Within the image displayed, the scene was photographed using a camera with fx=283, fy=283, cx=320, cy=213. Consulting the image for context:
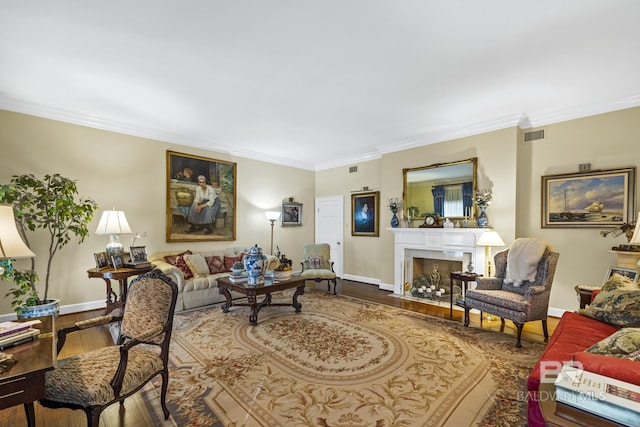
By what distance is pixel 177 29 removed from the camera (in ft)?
8.06

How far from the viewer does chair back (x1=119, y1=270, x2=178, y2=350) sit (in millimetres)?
2045

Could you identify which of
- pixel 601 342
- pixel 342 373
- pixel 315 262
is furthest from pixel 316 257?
pixel 601 342

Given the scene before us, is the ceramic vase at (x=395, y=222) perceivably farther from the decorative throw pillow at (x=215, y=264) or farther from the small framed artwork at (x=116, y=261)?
the small framed artwork at (x=116, y=261)

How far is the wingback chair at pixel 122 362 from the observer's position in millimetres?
1549

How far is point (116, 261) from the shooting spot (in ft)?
12.6

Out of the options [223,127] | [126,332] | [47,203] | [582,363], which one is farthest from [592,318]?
[47,203]

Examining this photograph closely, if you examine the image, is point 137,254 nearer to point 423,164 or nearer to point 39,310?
point 39,310

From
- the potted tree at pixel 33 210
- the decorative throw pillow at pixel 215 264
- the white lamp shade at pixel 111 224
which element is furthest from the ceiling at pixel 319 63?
the decorative throw pillow at pixel 215 264

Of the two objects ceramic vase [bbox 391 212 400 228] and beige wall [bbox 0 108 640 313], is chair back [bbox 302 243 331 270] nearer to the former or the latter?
ceramic vase [bbox 391 212 400 228]

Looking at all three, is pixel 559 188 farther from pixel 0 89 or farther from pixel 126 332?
pixel 0 89

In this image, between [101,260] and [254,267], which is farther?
[254,267]

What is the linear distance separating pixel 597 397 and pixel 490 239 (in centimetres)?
353

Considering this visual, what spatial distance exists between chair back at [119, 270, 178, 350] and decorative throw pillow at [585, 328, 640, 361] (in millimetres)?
2612

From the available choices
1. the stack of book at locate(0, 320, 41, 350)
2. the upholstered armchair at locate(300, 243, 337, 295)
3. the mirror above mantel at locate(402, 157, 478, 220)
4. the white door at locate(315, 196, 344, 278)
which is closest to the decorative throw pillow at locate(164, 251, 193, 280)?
the upholstered armchair at locate(300, 243, 337, 295)
